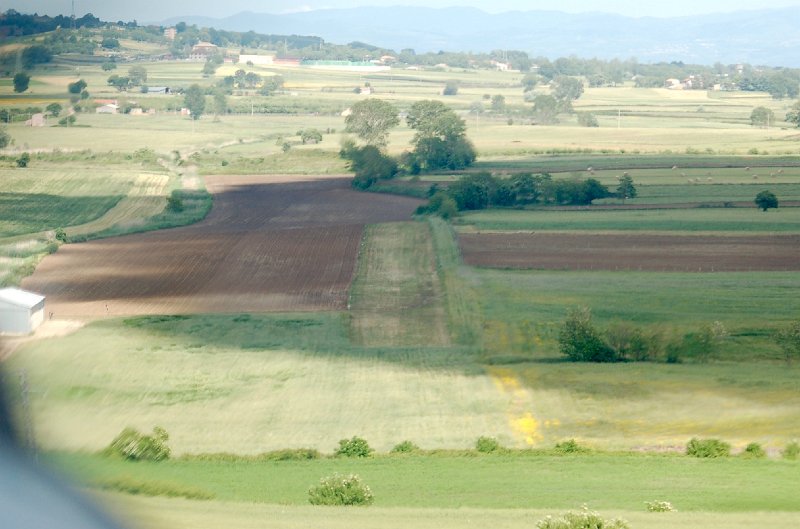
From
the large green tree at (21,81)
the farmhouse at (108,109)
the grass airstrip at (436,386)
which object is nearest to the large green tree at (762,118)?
the grass airstrip at (436,386)

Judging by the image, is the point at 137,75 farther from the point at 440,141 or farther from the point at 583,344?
the point at 583,344

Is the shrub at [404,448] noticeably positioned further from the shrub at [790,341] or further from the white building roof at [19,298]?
the white building roof at [19,298]

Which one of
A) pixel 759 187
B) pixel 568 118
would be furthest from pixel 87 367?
pixel 568 118

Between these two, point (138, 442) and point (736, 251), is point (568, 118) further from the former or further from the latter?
point (138, 442)

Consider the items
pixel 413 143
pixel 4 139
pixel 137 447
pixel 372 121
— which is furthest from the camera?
pixel 372 121

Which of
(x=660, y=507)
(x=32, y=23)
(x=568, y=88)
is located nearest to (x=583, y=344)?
(x=660, y=507)

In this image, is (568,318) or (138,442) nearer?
(138,442)
